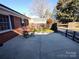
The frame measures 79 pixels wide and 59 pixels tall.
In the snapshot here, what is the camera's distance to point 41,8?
4000cm

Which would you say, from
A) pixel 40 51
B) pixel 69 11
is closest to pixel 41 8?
pixel 69 11

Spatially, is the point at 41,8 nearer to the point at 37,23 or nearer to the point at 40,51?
the point at 37,23

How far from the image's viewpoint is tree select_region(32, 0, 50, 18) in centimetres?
3875

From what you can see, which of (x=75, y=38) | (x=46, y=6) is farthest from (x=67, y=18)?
(x=75, y=38)

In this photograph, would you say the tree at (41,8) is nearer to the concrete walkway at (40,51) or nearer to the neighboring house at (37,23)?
the neighboring house at (37,23)

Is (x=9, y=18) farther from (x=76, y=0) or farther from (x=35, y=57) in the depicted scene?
(x=76, y=0)

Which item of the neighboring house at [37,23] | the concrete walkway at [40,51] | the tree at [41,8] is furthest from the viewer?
the tree at [41,8]

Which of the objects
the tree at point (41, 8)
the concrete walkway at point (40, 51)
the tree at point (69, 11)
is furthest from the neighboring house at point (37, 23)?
the concrete walkway at point (40, 51)

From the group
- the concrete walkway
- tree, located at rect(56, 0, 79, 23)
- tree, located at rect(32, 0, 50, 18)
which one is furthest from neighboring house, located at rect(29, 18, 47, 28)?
the concrete walkway

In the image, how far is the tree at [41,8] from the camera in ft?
127

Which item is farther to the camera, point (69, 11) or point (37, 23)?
point (69, 11)

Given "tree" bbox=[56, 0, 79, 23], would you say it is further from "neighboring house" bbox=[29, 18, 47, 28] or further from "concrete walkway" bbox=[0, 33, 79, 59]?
"concrete walkway" bbox=[0, 33, 79, 59]

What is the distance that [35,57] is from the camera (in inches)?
235

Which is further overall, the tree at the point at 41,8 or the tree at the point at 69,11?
the tree at the point at 41,8
